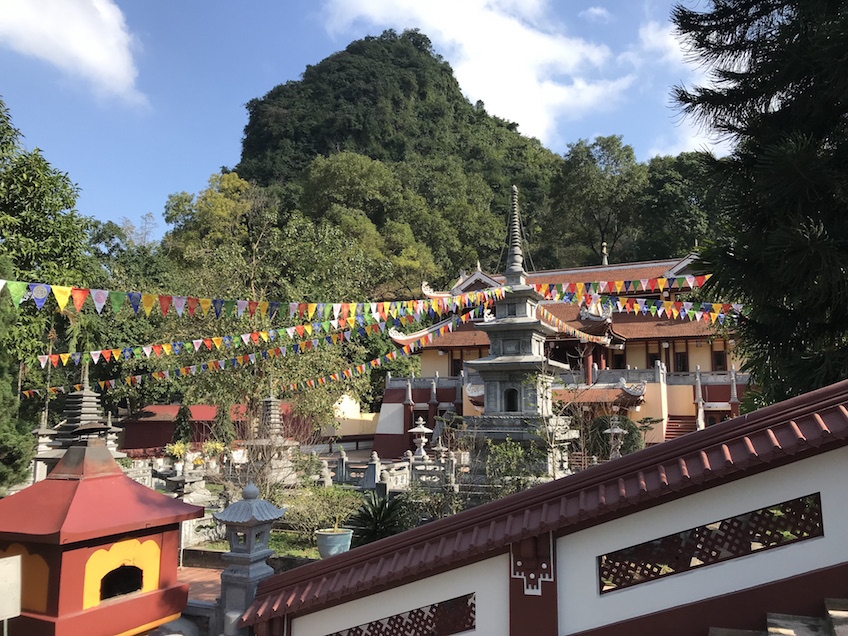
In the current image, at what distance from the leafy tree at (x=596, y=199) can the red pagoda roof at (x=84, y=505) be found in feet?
145

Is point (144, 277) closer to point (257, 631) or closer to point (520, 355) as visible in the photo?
point (520, 355)

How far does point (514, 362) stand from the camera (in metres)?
18.2

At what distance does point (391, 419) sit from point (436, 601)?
26.8 meters

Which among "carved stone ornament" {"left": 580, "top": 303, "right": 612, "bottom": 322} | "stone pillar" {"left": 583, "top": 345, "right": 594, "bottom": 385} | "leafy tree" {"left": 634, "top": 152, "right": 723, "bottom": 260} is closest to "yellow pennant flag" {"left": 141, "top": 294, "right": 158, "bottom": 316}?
"stone pillar" {"left": 583, "top": 345, "right": 594, "bottom": 385}

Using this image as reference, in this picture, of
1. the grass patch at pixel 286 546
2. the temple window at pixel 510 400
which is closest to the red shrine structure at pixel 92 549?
the grass patch at pixel 286 546

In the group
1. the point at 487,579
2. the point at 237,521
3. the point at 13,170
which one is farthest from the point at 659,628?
the point at 13,170

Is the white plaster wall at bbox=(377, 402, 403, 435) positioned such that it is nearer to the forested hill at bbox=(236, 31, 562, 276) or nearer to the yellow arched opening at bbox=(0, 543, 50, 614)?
the forested hill at bbox=(236, 31, 562, 276)

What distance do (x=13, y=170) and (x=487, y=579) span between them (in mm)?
17713

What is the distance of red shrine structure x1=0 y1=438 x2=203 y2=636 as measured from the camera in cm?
498

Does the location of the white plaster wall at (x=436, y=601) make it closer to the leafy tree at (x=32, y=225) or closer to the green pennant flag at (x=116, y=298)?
the green pennant flag at (x=116, y=298)

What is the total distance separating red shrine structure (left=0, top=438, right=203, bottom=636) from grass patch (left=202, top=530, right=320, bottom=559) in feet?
20.3

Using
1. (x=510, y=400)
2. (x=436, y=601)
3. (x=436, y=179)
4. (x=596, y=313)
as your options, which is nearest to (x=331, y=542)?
(x=436, y=601)

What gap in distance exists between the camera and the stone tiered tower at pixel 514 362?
18016 mm

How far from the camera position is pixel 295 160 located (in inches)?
2564
